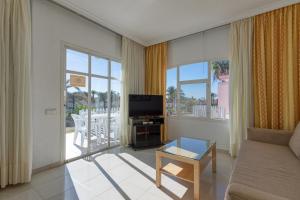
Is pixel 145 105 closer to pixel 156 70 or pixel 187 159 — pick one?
pixel 156 70

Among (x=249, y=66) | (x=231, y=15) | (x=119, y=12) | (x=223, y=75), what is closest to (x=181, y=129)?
(x=223, y=75)

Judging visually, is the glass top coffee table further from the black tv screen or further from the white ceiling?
the white ceiling

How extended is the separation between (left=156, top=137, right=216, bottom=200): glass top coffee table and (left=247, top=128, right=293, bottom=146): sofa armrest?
2.61ft

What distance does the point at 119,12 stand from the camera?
3121mm

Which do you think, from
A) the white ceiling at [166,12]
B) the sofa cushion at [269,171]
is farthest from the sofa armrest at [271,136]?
the white ceiling at [166,12]

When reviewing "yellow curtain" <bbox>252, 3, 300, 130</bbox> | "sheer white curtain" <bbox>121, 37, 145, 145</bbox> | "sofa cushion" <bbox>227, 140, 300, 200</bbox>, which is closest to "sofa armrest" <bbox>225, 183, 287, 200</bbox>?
"sofa cushion" <bbox>227, 140, 300, 200</bbox>

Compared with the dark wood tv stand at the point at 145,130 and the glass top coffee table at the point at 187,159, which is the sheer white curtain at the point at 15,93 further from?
the dark wood tv stand at the point at 145,130

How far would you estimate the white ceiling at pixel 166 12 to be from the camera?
280cm

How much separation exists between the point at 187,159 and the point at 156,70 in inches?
123

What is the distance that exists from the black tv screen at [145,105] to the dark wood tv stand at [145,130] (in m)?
0.13

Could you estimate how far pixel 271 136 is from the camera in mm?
2572

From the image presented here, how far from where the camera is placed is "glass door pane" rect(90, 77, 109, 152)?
3.56m

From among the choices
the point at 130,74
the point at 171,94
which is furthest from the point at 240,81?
the point at 130,74

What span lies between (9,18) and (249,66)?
164 inches
